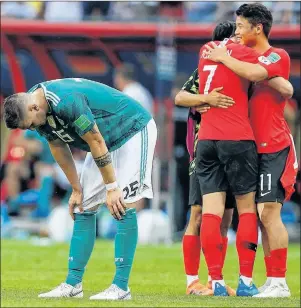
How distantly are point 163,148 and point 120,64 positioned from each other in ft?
6.06

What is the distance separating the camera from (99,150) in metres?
9.13

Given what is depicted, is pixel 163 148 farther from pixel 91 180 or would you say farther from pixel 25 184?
pixel 91 180

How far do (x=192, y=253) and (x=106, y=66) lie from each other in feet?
38.7

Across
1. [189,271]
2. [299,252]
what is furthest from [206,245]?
[299,252]

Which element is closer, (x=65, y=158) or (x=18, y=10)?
(x=65, y=158)

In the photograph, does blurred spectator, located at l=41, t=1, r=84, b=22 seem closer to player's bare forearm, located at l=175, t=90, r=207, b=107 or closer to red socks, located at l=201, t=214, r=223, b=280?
player's bare forearm, located at l=175, t=90, r=207, b=107

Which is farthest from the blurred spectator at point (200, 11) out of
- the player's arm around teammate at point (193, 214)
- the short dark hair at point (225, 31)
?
the player's arm around teammate at point (193, 214)

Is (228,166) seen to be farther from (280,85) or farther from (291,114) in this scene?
(291,114)

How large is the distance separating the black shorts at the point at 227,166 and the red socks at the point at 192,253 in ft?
2.11

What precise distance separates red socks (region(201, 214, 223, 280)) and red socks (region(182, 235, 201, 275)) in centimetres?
54

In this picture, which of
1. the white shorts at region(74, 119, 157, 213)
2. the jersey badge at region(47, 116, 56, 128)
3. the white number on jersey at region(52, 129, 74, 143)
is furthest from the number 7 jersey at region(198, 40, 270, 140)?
the jersey badge at region(47, 116, 56, 128)

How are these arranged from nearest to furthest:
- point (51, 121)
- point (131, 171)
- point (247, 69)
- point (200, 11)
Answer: point (51, 121), point (131, 171), point (247, 69), point (200, 11)

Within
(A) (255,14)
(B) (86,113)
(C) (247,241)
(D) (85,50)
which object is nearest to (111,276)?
(C) (247,241)

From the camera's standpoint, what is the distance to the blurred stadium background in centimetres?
2066
